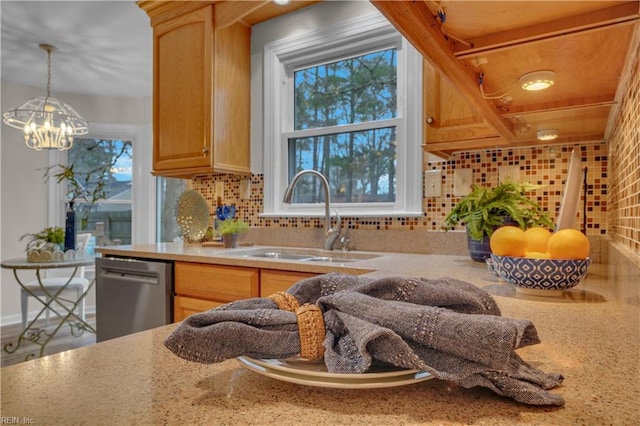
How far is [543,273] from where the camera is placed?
0.94 m

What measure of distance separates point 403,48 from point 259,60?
987 mm

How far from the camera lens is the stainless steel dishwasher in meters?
2.05

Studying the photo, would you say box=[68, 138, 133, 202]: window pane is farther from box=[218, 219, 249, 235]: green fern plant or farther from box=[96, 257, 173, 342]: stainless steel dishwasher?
box=[218, 219, 249, 235]: green fern plant

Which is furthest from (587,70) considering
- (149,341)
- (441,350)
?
(149,341)

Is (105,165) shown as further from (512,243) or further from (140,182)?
(512,243)

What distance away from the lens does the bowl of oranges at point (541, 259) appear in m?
0.93

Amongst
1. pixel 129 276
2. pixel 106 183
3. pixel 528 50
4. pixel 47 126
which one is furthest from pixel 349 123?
pixel 106 183

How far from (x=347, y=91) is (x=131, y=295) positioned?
171cm

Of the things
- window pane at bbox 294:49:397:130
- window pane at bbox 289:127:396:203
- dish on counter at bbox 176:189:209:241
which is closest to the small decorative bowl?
window pane at bbox 289:127:396:203

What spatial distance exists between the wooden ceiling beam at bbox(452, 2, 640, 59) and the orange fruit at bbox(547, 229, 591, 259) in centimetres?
45

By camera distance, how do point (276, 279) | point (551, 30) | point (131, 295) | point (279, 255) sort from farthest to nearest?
point (279, 255), point (131, 295), point (276, 279), point (551, 30)

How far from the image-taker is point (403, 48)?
86.8 inches

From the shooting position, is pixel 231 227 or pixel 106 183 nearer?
pixel 231 227

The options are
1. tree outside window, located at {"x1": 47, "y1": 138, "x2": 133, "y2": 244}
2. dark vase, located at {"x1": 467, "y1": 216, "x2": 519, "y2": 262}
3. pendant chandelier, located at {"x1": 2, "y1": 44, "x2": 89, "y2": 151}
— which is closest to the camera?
dark vase, located at {"x1": 467, "y1": 216, "x2": 519, "y2": 262}
